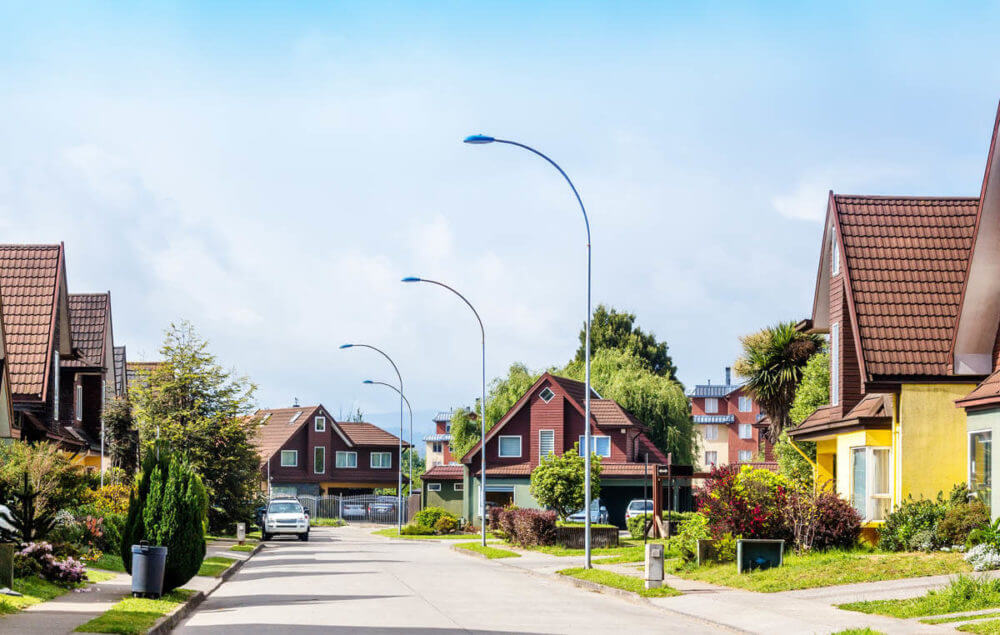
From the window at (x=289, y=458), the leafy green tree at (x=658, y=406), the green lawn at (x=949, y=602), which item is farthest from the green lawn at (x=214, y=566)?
the window at (x=289, y=458)

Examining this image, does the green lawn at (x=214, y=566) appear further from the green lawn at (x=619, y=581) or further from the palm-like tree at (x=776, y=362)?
the palm-like tree at (x=776, y=362)

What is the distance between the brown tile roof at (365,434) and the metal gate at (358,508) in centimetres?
1286

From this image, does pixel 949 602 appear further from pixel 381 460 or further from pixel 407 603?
pixel 381 460

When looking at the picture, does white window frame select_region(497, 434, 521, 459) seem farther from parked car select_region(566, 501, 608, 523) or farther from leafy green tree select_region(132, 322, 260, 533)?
leafy green tree select_region(132, 322, 260, 533)

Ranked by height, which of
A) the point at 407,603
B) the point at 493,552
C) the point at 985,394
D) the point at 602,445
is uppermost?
the point at 985,394

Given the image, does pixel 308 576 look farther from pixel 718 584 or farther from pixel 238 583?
pixel 718 584

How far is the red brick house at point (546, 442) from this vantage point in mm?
67438

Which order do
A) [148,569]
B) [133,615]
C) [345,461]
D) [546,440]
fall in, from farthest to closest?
[345,461] < [546,440] < [148,569] < [133,615]

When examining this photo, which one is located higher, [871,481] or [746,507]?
[871,481]

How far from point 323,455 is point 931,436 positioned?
74.9 m

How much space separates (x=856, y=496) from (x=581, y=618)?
1322cm

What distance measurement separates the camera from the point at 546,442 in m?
68.8

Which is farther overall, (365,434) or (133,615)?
(365,434)

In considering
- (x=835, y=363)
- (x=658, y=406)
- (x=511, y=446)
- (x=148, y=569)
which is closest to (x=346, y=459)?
(x=511, y=446)
